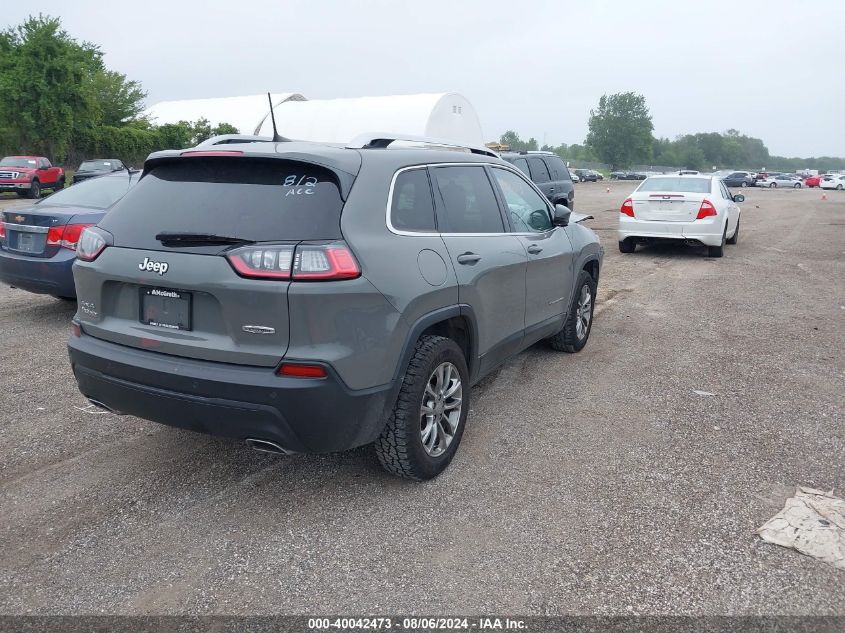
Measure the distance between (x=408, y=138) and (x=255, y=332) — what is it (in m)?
1.89

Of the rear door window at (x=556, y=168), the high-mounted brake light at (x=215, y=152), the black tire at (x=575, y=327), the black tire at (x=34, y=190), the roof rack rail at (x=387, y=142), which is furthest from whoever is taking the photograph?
the black tire at (x=34, y=190)

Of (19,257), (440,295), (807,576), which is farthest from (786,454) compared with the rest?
(19,257)

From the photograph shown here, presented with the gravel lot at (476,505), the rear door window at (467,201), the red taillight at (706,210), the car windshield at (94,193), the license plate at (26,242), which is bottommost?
the gravel lot at (476,505)

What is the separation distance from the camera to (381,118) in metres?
48.0

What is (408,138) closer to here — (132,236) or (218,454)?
(132,236)

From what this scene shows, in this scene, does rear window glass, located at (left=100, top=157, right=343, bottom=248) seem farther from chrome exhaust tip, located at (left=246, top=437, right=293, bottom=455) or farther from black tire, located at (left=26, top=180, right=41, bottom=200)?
black tire, located at (left=26, top=180, right=41, bottom=200)

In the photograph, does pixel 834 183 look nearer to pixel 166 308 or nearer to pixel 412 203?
pixel 412 203

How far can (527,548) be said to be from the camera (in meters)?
3.25

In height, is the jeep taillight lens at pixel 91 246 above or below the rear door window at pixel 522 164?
below

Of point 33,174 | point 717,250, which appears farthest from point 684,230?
point 33,174

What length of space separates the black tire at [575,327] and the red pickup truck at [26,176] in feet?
85.7

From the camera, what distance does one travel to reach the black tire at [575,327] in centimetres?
612

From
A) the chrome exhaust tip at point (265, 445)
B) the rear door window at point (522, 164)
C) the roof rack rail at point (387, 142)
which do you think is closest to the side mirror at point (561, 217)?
the roof rack rail at point (387, 142)

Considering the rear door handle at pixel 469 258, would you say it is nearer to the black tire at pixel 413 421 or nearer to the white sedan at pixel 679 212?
the black tire at pixel 413 421
